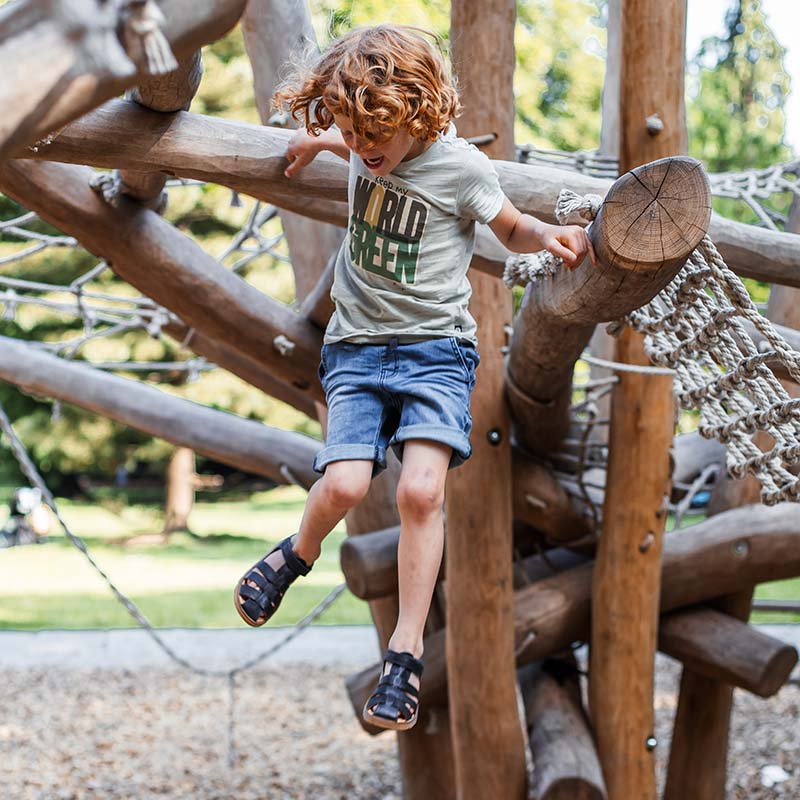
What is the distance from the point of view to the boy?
1630 mm

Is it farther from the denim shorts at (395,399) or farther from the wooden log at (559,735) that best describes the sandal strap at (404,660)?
the wooden log at (559,735)

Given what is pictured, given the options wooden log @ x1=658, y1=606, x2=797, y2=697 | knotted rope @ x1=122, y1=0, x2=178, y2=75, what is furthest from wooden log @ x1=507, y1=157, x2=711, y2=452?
wooden log @ x1=658, y1=606, x2=797, y2=697

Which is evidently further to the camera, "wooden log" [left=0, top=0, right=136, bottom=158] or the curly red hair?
the curly red hair

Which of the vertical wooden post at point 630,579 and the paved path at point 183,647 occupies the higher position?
the vertical wooden post at point 630,579

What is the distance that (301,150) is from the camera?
6.10 ft

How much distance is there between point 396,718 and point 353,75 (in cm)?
89

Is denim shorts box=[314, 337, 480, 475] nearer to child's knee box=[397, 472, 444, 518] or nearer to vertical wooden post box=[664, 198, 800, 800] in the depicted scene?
child's knee box=[397, 472, 444, 518]

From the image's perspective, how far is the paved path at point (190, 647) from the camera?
6395mm

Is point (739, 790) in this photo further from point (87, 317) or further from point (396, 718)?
point (396, 718)

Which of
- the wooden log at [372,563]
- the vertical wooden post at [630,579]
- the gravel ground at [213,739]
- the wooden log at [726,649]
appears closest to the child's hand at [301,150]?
the vertical wooden post at [630,579]

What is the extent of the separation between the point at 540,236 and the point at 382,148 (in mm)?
267

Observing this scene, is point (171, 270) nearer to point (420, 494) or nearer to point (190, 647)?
point (420, 494)

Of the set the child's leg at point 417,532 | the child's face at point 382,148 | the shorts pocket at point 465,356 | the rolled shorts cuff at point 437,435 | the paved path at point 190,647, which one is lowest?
the paved path at point 190,647

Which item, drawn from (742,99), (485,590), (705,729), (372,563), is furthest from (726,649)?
(742,99)
